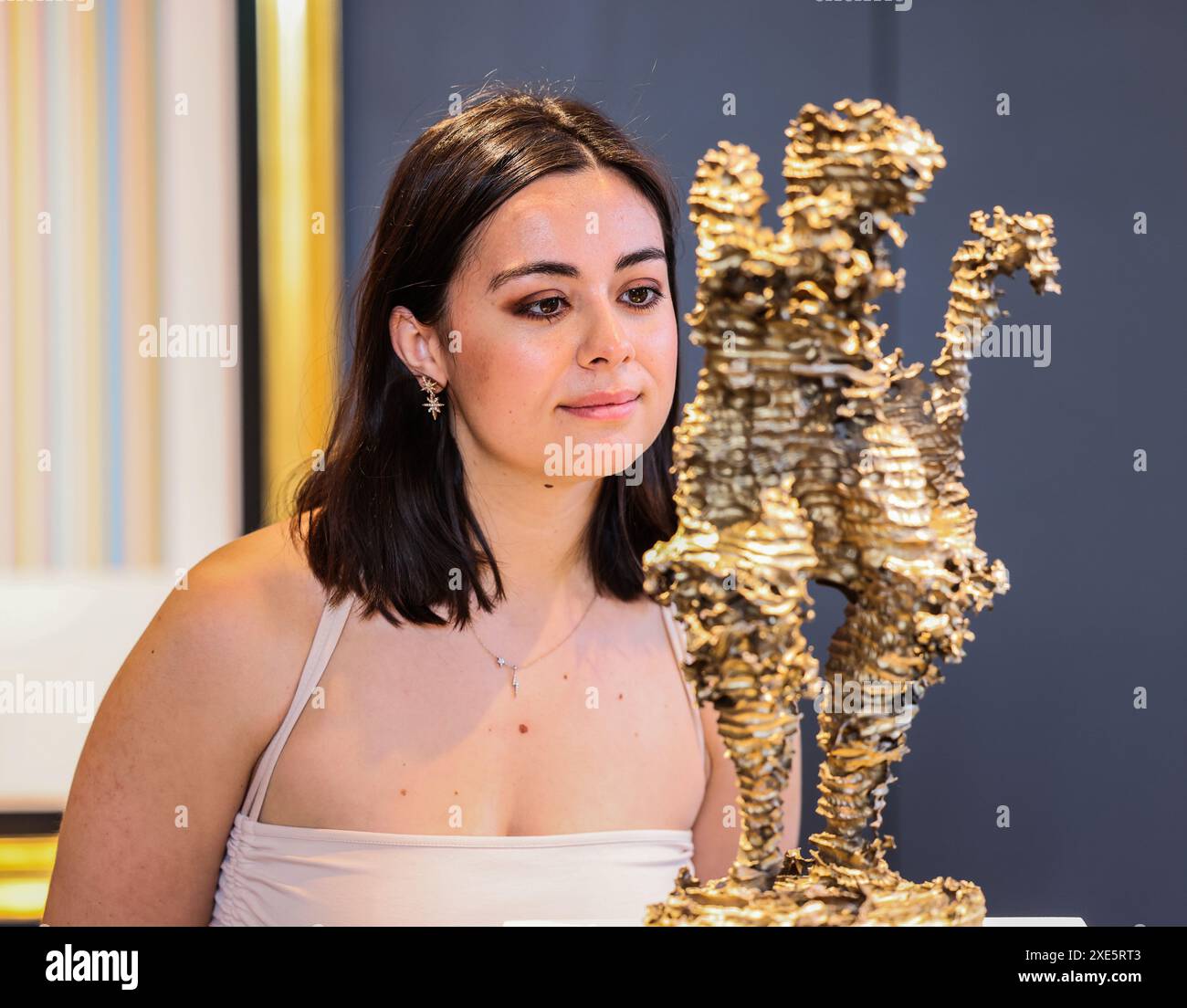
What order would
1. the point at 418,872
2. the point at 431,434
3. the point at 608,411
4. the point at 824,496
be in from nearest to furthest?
the point at 824,496 < the point at 608,411 < the point at 418,872 < the point at 431,434

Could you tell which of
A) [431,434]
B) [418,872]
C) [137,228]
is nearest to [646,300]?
[431,434]

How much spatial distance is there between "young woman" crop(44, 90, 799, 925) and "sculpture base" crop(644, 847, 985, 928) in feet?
1.33

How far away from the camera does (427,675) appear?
4.43ft

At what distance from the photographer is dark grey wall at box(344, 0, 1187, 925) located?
179cm

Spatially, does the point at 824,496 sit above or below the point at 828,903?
above

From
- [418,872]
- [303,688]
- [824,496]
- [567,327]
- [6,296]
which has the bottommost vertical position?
[418,872]

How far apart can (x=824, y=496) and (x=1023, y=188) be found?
1.07 metres

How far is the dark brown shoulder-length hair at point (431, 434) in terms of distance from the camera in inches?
49.3

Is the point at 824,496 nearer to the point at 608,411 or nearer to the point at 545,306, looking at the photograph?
the point at 608,411

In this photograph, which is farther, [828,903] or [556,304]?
[556,304]

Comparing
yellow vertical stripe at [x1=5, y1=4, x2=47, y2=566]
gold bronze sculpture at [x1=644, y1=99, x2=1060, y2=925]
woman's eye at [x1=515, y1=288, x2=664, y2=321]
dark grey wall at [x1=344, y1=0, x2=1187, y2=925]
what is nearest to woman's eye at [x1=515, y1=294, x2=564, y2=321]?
woman's eye at [x1=515, y1=288, x2=664, y2=321]

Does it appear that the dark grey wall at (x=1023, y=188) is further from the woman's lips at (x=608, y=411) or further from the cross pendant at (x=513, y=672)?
the woman's lips at (x=608, y=411)
